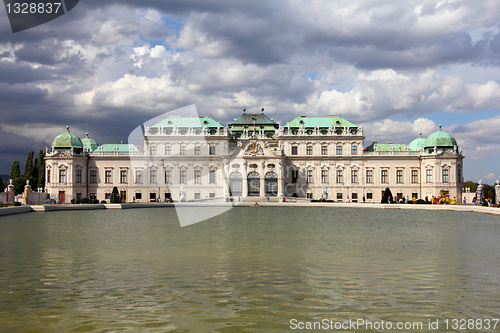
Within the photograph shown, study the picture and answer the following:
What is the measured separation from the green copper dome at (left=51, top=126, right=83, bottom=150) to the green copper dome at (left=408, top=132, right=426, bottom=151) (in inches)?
2886

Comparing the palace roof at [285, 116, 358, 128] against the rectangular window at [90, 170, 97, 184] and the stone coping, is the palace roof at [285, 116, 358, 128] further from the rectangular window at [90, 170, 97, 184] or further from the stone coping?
the rectangular window at [90, 170, 97, 184]

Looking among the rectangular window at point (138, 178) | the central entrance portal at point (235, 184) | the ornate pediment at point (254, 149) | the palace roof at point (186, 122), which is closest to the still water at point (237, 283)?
the ornate pediment at point (254, 149)

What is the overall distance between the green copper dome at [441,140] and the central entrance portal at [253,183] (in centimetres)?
3601

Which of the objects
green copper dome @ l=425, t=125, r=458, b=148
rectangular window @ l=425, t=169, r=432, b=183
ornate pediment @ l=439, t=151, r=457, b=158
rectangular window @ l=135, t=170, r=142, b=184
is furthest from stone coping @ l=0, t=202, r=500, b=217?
green copper dome @ l=425, t=125, r=458, b=148

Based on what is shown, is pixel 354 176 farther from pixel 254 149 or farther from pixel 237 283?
pixel 237 283

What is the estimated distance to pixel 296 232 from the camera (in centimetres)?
3034

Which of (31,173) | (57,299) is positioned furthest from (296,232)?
(31,173)

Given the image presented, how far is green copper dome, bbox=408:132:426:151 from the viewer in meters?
98.2

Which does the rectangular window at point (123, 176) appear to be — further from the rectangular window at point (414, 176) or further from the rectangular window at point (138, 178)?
the rectangular window at point (414, 176)

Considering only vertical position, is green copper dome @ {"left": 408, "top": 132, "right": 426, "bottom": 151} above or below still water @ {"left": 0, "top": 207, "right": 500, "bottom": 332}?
above

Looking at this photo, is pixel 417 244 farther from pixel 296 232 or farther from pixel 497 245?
pixel 296 232

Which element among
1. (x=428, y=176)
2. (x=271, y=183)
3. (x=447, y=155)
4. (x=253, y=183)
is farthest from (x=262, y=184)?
(x=447, y=155)

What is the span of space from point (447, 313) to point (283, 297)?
13.9 ft

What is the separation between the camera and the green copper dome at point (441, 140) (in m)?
89.4
